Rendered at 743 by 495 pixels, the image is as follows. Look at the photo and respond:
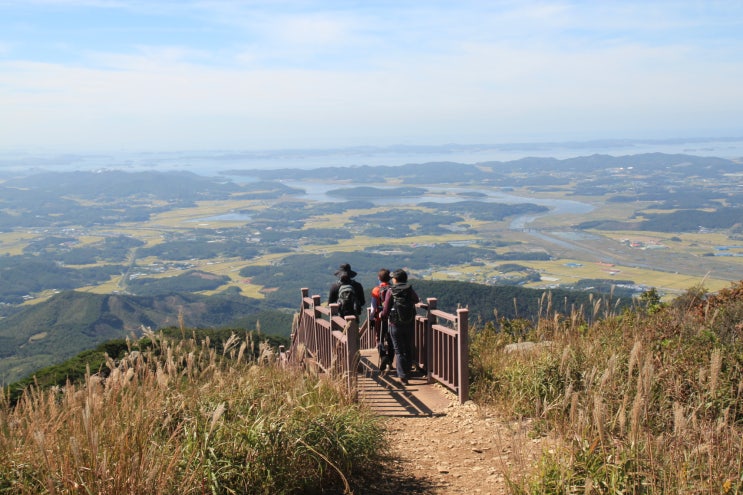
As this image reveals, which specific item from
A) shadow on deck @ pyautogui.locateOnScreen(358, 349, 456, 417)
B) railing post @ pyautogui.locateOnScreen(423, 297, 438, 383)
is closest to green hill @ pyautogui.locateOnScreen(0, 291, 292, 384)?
shadow on deck @ pyautogui.locateOnScreen(358, 349, 456, 417)

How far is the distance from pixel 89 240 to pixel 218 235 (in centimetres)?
2866

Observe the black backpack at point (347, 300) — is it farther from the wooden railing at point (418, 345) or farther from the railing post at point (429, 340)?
the railing post at point (429, 340)

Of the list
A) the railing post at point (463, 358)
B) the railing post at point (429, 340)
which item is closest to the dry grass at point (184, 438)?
the railing post at point (463, 358)

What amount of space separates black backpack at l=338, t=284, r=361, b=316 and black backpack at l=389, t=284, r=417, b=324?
0.97 metres

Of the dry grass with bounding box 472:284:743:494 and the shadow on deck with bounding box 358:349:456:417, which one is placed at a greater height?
the dry grass with bounding box 472:284:743:494

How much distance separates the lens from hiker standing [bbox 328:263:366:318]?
853 cm

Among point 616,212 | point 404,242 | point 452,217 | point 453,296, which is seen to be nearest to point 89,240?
point 404,242

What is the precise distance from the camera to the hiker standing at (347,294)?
28.0ft

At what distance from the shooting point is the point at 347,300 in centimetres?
852

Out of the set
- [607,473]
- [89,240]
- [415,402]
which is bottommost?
[89,240]

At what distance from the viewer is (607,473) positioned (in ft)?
12.3

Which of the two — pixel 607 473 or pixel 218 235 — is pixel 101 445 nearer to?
pixel 607 473

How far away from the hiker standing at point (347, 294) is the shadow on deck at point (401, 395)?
0.78 m

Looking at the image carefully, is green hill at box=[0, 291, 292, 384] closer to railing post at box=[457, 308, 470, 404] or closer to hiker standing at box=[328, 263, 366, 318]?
hiker standing at box=[328, 263, 366, 318]
